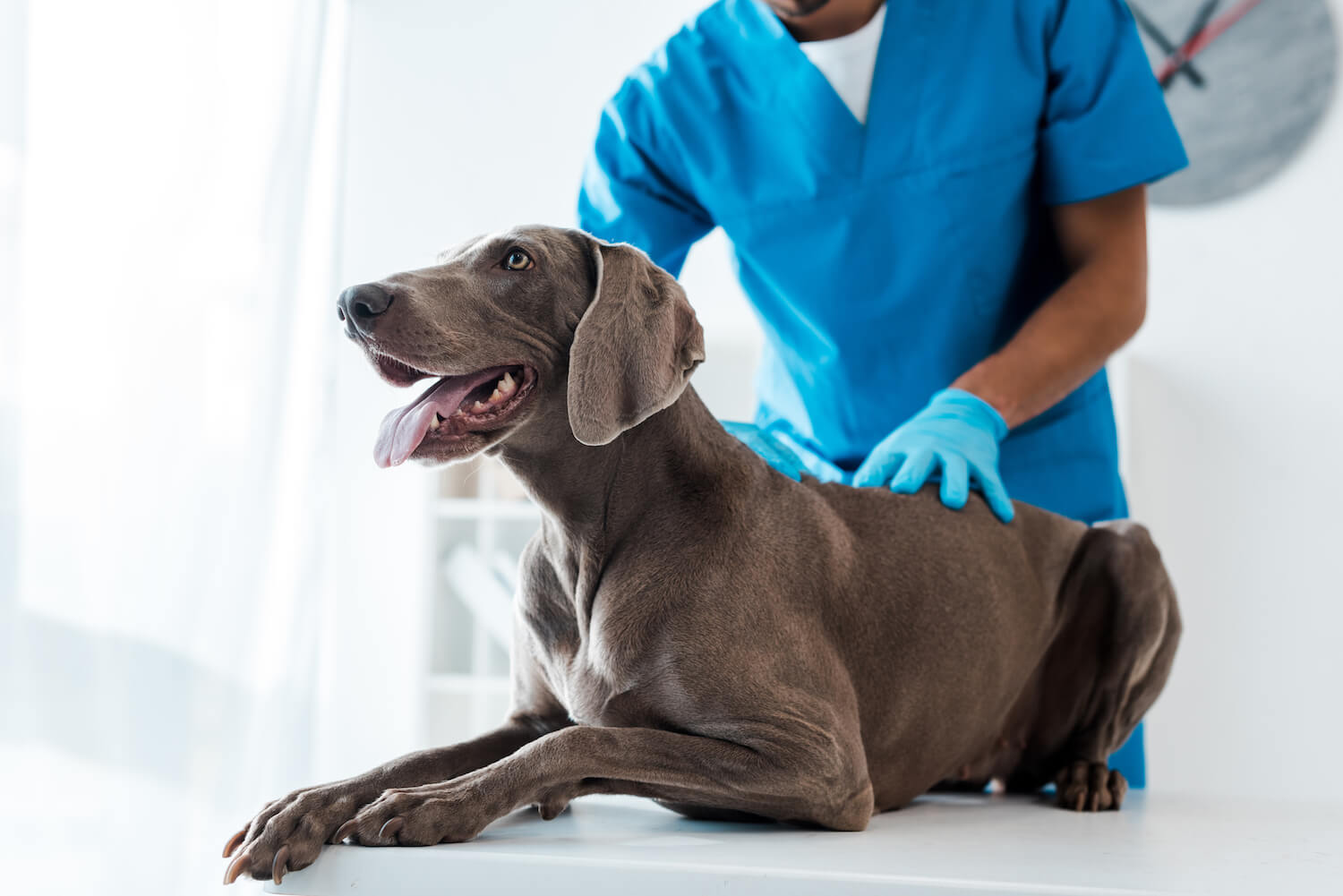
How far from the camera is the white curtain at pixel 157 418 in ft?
5.68

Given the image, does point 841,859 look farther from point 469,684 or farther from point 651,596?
point 469,684

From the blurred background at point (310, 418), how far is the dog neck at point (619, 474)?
85 millimetres

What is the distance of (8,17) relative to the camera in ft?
5.19

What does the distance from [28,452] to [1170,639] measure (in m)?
1.69

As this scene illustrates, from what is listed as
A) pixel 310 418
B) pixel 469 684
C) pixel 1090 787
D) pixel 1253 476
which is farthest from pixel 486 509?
pixel 1090 787

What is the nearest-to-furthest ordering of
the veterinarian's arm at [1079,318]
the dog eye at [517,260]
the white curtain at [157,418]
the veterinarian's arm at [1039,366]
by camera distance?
the dog eye at [517,260], the veterinarian's arm at [1039,366], the veterinarian's arm at [1079,318], the white curtain at [157,418]

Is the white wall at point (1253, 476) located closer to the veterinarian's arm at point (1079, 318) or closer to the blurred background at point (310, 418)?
the blurred background at point (310, 418)

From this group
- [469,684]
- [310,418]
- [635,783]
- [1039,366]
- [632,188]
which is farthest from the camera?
[469,684]

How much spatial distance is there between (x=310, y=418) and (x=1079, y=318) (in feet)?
7.37

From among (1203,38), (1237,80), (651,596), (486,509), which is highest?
(1203,38)

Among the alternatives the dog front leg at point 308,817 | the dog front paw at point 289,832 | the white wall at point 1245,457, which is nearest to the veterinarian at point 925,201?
the dog front leg at point 308,817

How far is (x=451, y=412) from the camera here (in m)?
1.04

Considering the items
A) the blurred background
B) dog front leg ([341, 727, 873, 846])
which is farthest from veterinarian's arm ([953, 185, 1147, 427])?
the blurred background

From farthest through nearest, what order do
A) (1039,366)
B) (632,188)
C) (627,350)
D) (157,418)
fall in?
(157,418) → (632,188) → (1039,366) → (627,350)
